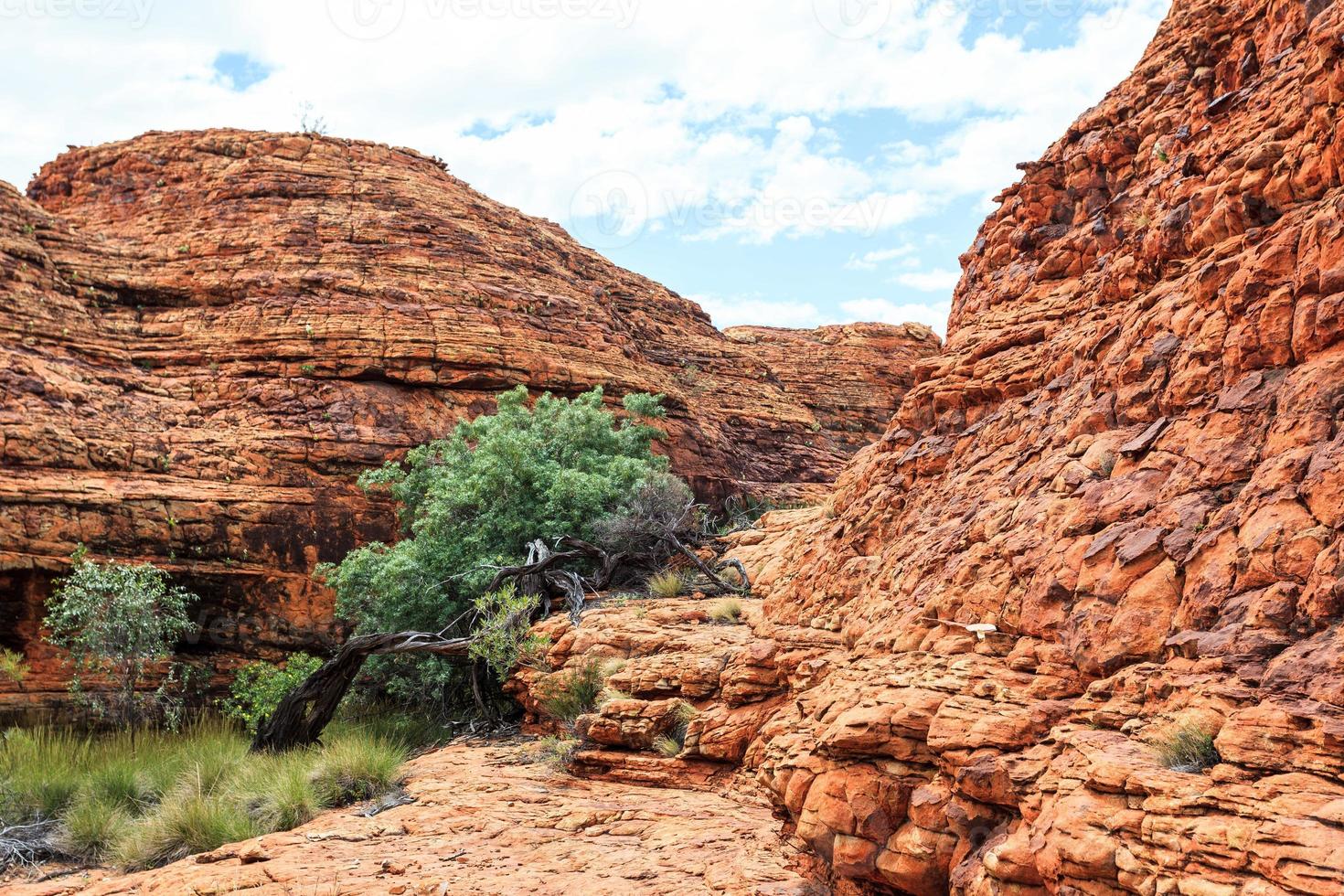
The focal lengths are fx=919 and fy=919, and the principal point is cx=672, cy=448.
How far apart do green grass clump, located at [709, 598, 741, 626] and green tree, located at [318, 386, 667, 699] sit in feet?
12.8

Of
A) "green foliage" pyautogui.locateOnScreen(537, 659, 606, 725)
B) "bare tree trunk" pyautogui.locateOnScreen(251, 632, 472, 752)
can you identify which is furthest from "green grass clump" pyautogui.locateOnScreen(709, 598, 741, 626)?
"bare tree trunk" pyautogui.locateOnScreen(251, 632, 472, 752)

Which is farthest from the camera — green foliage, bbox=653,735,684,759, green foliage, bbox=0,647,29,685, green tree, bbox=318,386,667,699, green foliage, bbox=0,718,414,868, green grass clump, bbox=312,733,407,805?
green foliage, bbox=0,647,29,685

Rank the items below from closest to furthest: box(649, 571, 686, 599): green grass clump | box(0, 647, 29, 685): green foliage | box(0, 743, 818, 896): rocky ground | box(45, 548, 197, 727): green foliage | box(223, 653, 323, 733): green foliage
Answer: box(0, 743, 818, 896): rocky ground, box(649, 571, 686, 599): green grass clump, box(223, 653, 323, 733): green foliage, box(45, 548, 197, 727): green foliage, box(0, 647, 29, 685): green foliage

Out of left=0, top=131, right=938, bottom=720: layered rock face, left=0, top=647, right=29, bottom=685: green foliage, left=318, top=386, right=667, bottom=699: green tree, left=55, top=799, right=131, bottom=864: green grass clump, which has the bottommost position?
left=55, top=799, right=131, bottom=864: green grass clump

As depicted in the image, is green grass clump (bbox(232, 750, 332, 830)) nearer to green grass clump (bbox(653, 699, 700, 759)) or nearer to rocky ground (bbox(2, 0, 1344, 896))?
rocky ground (bbox(2, 0, 1344, 896))

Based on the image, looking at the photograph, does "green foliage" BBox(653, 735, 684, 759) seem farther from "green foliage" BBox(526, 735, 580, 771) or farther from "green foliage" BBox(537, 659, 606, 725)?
"green foliage" BBox(537, 659, 606, 725)

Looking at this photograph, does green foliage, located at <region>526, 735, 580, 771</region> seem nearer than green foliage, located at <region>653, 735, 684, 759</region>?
No

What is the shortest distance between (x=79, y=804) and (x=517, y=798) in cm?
452

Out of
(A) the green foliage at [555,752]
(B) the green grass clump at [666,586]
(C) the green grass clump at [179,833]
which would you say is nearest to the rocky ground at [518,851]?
(C) the green grass clump at [179,833]

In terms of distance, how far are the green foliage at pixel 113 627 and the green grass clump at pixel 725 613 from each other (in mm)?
10289

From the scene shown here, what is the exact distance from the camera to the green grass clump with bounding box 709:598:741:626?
11406 mm

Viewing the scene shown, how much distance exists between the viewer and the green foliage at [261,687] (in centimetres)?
1385

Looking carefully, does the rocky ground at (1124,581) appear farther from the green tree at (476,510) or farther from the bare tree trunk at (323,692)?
the green tree at (476,510)

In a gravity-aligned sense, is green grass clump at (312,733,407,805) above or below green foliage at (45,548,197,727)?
below
